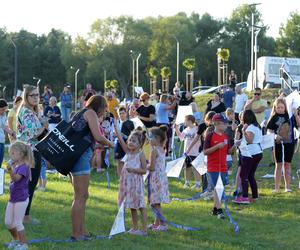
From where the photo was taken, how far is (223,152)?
8.96 m

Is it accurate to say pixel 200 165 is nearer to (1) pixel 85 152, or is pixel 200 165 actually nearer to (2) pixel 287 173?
(2) pixel 287 173

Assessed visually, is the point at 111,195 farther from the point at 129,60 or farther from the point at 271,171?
the point at 129,60

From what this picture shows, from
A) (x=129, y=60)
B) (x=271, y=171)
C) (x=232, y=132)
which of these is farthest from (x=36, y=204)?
(x=129, y=60)

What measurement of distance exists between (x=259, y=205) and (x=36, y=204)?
3.67 meters

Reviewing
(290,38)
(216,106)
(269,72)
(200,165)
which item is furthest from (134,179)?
(290,38)

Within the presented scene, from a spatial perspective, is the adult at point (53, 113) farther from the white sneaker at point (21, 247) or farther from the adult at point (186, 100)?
the white sneaker at point (21, 247)

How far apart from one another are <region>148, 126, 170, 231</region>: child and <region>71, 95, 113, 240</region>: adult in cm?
126

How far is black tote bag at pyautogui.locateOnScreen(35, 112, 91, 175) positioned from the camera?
22.6 ft

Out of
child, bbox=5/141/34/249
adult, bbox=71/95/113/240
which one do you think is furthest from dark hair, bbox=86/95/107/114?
child, bbox=5/141/34/249

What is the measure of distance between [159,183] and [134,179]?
1.84 feet

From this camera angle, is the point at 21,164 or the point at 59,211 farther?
the point at 59,211

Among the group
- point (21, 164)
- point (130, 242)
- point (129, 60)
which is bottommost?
point (130, 242)

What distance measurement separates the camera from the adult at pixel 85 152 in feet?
22.7

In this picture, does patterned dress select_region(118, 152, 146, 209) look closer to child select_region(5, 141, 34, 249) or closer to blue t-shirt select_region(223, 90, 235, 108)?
child select_region(5, 141, 34, 249)
